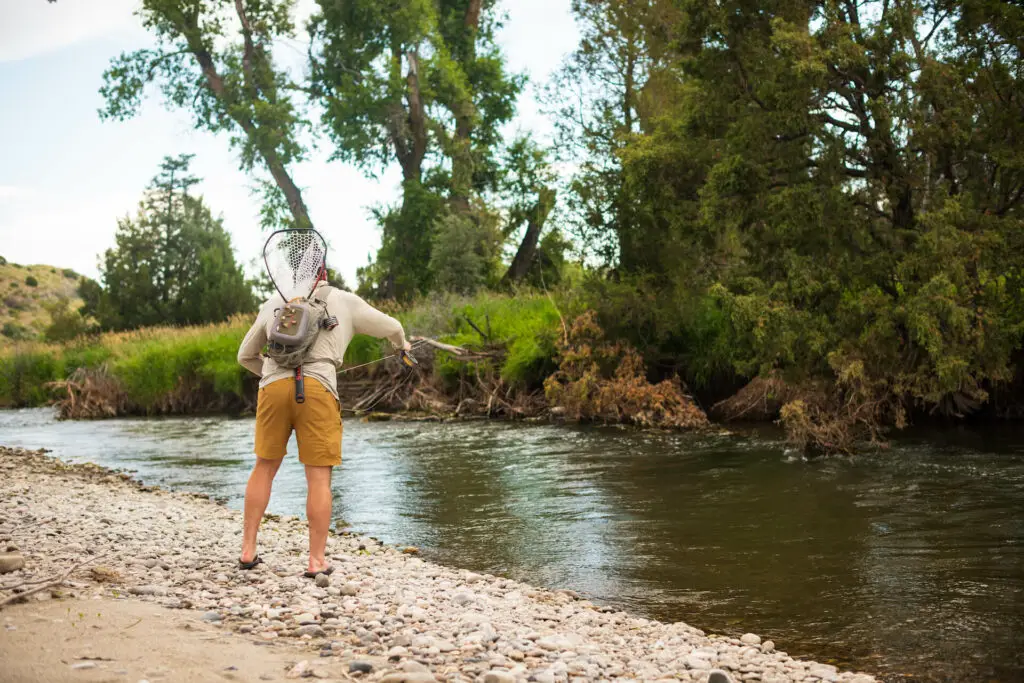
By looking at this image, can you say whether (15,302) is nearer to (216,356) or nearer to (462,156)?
(462,156)

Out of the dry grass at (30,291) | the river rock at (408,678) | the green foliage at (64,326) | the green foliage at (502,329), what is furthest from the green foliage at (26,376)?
the dry grass at (30,291)

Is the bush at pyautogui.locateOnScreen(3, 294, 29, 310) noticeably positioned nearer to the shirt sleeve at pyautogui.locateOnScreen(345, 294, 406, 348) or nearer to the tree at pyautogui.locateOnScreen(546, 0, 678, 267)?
the tree at pyautogui.locateOnScreen(546, 0, 678, 267)

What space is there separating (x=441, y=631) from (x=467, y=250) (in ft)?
90.5

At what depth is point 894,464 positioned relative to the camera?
12961 millimetres

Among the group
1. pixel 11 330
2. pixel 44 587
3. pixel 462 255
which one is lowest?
pixel 44 587

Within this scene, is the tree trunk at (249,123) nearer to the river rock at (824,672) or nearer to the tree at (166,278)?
the tree at (166,278)

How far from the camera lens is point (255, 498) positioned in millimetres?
6754

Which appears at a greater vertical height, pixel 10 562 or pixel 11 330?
pixel 11 330

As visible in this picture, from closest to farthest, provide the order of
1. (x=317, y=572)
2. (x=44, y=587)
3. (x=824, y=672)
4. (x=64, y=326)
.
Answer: (x=824, y=672) → (x=44, y=587) → (x=317, y=572) → (x=64, y=326)

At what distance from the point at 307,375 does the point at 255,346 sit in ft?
1.98

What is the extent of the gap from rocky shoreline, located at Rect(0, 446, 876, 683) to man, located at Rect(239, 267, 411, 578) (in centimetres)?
42

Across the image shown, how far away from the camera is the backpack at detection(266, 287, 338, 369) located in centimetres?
635

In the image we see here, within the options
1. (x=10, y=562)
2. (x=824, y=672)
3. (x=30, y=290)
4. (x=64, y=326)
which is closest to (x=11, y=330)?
(x=30, y=290)

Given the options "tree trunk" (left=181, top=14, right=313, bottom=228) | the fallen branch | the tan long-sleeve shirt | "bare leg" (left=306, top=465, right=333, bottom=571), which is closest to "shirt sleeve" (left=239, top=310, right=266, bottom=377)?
the tan long-sleeve shirt
